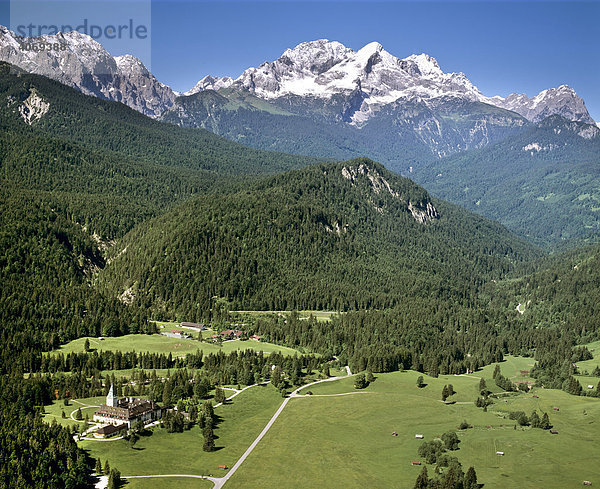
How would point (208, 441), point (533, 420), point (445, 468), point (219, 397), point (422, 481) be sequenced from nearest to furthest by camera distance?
1. point (422, 481)
2. point (445, 468)
3. point (208, 441)
4. point (533, 420)
5. point (219, 397)

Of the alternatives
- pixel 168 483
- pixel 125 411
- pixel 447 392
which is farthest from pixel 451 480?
pixel 125 411

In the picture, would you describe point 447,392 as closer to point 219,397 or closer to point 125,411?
point 219,397

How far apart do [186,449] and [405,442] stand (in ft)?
162

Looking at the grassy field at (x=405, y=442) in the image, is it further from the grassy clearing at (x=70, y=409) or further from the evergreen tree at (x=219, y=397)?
the grassy clearing at (x=70, y=409)

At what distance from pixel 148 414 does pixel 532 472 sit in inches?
3288

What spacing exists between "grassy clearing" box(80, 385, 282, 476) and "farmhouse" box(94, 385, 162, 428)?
17.1ft

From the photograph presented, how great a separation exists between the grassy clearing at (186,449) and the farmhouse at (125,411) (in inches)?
206

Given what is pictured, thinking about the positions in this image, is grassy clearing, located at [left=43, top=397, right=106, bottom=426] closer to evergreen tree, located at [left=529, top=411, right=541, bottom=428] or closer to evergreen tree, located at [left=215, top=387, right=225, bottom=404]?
evergreen tree, located at [left=215, top=387, right=225, bottom=404]

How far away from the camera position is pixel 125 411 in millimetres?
150875

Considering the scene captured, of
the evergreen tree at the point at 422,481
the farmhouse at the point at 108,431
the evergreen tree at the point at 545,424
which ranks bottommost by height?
the evergreen tree at the point at 422,481

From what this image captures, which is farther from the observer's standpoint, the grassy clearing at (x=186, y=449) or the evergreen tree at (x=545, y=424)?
the evergreen tree at (x=545, y=424)

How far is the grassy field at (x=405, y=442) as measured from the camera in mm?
134500

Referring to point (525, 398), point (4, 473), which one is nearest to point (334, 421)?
point (525, 398)

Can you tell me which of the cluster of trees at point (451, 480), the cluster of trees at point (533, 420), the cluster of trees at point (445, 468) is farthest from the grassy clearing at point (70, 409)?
the cluster of trees at point (533, 420)
